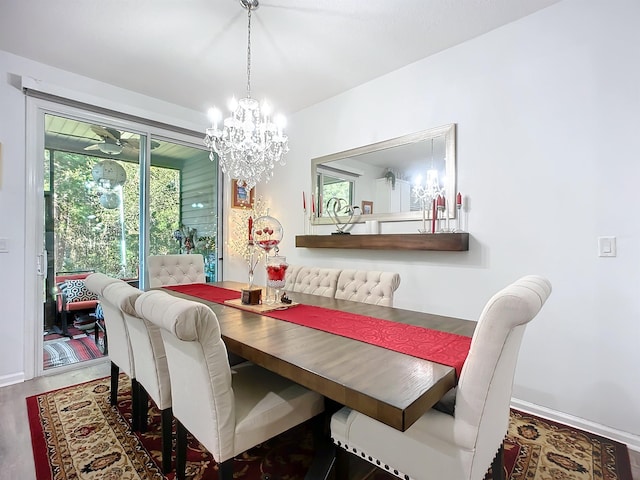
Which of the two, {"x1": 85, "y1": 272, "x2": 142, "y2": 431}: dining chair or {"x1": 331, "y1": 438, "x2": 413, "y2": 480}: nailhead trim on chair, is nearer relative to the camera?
{"x1": 331, "y1": 438, "x2": 413, "y2": 480}: nailhead trim on chair

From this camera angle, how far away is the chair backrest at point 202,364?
1.08m

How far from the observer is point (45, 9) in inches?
84.7

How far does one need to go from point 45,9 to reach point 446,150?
297cm

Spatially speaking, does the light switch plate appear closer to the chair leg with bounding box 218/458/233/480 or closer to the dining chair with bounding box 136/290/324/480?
the dining chair with bounding box 136/290/324/480

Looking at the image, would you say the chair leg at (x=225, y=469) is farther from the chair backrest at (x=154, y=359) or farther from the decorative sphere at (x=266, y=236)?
the decorative sphere at (x=266, y=236)

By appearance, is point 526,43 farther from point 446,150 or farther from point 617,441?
point 617,441

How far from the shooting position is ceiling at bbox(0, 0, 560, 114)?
6.98ft

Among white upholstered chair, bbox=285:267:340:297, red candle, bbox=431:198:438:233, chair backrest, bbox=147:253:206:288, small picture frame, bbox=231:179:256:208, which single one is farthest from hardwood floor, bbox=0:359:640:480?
small picture frame, bbox=231:179:256:208

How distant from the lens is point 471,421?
3.21 ft

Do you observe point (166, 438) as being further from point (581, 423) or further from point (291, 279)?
point (581, 423)

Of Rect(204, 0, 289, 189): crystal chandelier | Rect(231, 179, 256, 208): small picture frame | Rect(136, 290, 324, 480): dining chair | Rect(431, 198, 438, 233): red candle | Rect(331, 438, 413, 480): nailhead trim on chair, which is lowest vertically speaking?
Rect(331, 438, 413, 480): nailhead trim on chair

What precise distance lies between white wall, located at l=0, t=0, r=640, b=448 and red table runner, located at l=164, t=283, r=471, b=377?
3.75 feet

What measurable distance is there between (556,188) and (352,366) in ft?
6.22

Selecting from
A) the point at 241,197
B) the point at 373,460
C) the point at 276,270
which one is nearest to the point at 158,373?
the point at 276,270
